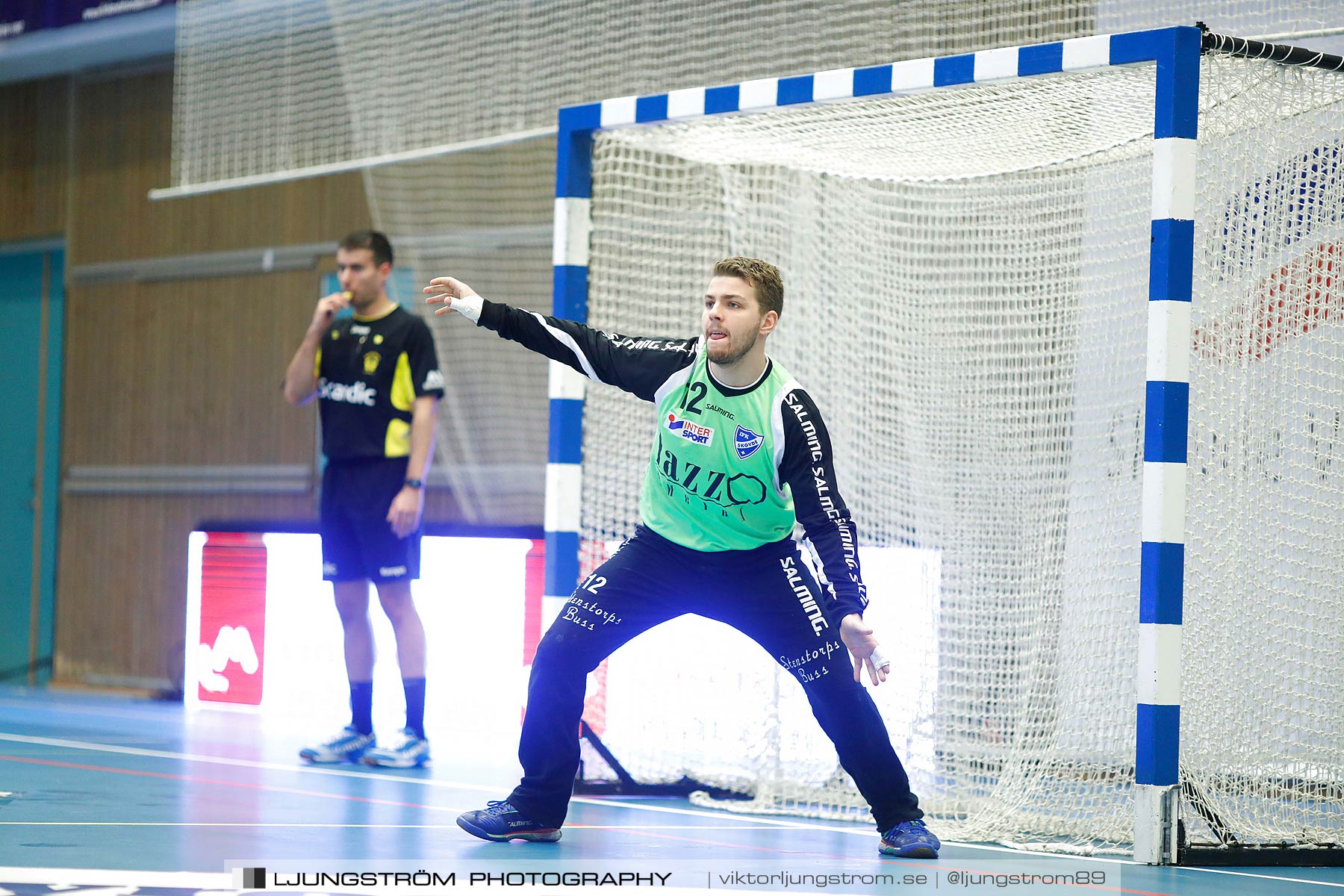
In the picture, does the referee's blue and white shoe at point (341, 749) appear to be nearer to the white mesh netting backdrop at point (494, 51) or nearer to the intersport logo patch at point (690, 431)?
the intersport logo patch at point (690, 431)

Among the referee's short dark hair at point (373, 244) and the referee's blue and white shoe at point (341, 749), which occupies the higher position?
the referee's short dark hair at point (373, 244)

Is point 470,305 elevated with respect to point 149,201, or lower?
lower

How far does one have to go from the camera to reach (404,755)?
6992 millimetres

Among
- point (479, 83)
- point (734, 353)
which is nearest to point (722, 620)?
point (734, 353)

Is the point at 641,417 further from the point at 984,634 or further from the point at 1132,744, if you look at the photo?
the point at 1132,744

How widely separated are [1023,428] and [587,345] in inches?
80.4

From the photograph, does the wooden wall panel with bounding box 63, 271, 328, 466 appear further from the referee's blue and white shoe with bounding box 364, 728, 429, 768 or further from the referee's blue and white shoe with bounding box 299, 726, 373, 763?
the referee's blue and white shoe with bounding box 364, 728, 429, 768

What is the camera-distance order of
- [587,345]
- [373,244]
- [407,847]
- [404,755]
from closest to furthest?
[407,847] → [587,345] → [404,755] → [373,244]

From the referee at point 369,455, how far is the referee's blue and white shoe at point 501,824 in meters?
2.18

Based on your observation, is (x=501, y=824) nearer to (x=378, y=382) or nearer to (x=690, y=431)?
(x=690, y=431)

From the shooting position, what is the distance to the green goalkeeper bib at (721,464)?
4941mm

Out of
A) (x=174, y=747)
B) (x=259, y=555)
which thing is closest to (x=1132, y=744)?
(x=174, y=747)

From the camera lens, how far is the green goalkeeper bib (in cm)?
494

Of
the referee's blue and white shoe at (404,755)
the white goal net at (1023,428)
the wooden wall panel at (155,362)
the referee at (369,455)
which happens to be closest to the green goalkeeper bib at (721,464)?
the white goal net at (1023,428)
